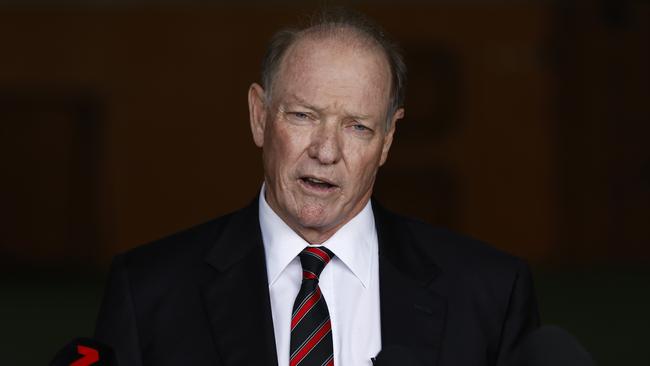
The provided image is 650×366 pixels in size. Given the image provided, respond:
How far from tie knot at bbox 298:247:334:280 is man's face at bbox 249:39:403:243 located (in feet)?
0.12

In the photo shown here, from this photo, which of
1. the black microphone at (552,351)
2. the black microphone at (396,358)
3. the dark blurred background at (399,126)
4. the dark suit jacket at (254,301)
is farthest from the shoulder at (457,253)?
the dark blurred background at (399,126)

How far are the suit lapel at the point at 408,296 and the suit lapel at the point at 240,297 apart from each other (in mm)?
173

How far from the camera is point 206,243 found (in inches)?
71.2

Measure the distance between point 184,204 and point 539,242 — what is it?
328 cm

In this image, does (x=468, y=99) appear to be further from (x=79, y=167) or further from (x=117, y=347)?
(x=117, y=347)

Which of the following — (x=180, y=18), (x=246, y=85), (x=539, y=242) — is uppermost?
(x=180, y=18)

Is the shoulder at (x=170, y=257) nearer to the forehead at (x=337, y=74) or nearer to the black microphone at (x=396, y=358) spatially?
the forehead at (x=337, y=74)

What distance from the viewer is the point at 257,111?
187 cm

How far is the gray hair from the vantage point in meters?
1.72

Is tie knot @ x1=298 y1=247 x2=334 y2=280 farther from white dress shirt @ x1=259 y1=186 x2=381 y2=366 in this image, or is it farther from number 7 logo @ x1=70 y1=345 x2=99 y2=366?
number 7 logo @ x1=70 y1=345 x2=99 y2=366

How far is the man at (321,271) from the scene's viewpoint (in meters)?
1.68

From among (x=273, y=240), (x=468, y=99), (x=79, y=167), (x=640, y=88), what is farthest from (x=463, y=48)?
(x=273, y=240)

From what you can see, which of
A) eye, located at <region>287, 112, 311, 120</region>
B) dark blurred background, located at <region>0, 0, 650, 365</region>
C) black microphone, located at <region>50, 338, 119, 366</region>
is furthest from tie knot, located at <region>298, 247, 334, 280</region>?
dark blurred background, located at <region>0, 0, 650, 365</region>

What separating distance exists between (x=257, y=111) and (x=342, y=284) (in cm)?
32
